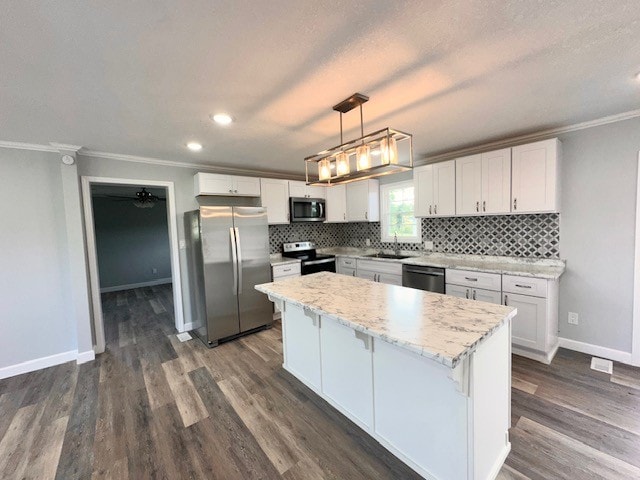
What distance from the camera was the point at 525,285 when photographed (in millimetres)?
2688

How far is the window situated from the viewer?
4297mm

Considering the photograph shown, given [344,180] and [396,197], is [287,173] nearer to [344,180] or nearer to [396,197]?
[396,197]

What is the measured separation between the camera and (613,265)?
8.53 ft

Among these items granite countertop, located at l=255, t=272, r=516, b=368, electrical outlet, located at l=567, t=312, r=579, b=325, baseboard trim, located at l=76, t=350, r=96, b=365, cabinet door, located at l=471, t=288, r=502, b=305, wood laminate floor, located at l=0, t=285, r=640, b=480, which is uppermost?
granite countertop, located at l=255, t=272, r=516, b=368

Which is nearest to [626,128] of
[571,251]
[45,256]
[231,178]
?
[571,251]

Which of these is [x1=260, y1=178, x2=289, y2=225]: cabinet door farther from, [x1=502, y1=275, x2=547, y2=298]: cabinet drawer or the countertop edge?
[x1=502, y1=275, x2=547, y2=298]: cabinet drawer

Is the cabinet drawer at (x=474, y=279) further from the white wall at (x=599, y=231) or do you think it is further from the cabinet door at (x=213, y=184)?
the cabinet door at (x=213, y=184)

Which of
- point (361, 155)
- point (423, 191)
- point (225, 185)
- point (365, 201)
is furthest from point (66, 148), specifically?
point (423, 191)

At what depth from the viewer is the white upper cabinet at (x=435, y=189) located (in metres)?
3.43

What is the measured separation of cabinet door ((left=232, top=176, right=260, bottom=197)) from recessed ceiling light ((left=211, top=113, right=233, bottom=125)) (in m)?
1.60

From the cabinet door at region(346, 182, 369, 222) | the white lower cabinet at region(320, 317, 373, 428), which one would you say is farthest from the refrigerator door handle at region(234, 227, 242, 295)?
the cabinet door at region(346, 182, 369, 222)

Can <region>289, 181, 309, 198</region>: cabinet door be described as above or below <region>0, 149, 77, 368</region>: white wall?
above

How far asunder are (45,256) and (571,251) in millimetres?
5690

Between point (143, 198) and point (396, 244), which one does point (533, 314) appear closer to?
point (396, 244)
